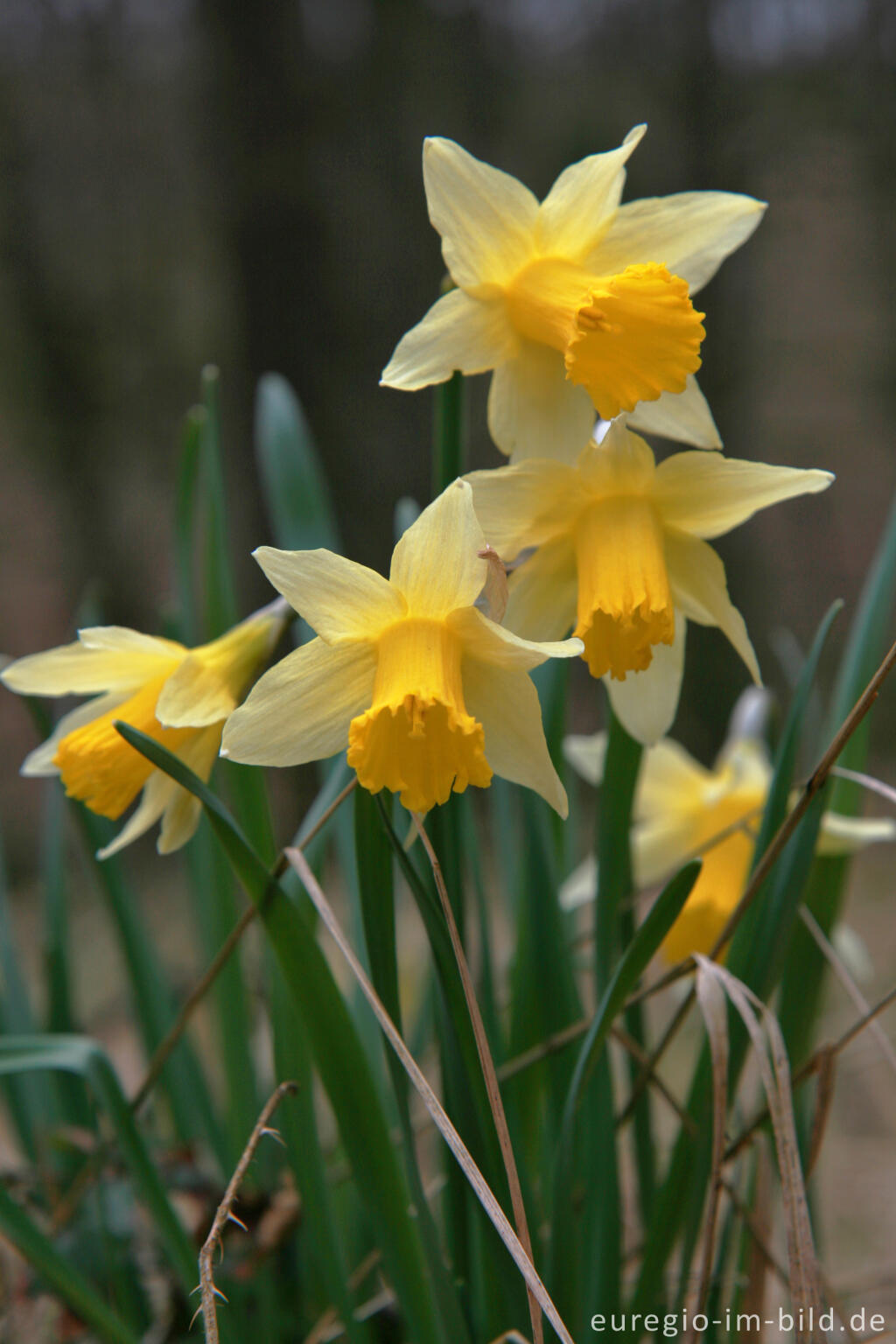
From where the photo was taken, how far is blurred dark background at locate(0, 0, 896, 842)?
2436 mm

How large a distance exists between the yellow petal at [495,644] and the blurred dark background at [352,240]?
81.2 inches

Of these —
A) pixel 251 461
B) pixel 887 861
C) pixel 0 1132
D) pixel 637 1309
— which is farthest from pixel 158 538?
pixel 637 1309

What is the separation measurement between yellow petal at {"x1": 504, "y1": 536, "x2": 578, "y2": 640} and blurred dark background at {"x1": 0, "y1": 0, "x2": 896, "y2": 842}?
1.96m

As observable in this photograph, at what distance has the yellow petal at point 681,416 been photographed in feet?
1.87

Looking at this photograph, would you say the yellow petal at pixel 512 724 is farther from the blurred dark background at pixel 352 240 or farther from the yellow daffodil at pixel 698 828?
the blurred dark background at pixel 352 240

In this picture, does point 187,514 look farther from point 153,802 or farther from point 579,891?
point 579,891

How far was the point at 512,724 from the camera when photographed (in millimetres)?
512

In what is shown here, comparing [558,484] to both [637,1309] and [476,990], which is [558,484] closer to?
[476,990]

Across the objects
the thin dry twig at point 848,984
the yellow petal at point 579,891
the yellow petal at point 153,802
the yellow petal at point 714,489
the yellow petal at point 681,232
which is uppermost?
the yellow petal at point 681,232

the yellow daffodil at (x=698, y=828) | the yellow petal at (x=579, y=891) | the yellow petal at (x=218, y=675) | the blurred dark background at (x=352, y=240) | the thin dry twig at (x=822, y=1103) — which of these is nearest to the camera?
the yellow petal at (x=218, y=675)

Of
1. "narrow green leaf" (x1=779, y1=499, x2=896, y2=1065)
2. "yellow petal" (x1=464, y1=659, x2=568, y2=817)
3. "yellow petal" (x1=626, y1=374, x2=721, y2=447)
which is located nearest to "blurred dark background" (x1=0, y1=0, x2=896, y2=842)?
"narrow green leaf" (x1=779, y1=499, x2=896, y2=1065)

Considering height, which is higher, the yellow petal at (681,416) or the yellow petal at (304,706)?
the yellow petal at (681,416)

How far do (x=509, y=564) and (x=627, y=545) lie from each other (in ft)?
0.23

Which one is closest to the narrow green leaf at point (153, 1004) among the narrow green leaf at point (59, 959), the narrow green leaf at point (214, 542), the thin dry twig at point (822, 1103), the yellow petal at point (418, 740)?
the narrow green leaf at point (59, 959)
